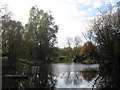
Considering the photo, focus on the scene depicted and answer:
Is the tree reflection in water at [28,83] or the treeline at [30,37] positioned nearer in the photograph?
the tree reflection in water at [28,83]

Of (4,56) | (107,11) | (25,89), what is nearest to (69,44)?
(4,56)

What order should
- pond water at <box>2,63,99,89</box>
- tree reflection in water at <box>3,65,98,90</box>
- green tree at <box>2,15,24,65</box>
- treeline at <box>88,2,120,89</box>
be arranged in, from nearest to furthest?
1. tree reflection in water at <box>3,65,98,90</box>
2. pond water at <box>2,63,99,89</box>
3. treeline at <box>88,2,120,89</box>
4. green tree at <box>2,15,24,65</box>

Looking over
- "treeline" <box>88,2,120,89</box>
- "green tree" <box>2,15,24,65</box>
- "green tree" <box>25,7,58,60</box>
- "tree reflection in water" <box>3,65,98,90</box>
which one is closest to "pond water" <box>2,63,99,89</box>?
"tree reflection in water" <box>3,65,98,90</box>

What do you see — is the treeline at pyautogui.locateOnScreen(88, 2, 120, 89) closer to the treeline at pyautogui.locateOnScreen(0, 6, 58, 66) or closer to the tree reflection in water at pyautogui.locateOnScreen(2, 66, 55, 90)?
the tree reflection in water at pyautogui.locateOnScreen(2, 66, 55, 90)

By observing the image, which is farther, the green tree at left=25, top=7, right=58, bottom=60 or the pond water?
the green tree at left=25, top=7, right=58, bottom=60

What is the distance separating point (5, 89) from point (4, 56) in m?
25.1

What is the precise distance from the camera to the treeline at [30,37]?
3012cm

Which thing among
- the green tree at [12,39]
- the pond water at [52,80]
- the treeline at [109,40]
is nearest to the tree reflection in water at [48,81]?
the pond water at [52,80]

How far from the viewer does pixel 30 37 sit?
38.1m

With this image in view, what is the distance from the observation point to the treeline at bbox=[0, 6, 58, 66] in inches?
1186

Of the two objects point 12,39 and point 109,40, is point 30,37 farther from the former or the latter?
point 109,40

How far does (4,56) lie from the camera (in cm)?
3638

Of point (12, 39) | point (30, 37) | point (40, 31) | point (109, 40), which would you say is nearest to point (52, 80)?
point (109, 40)

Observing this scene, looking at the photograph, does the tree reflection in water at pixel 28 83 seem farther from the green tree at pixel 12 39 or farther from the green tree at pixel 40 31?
the green tree at pixel 40 31
